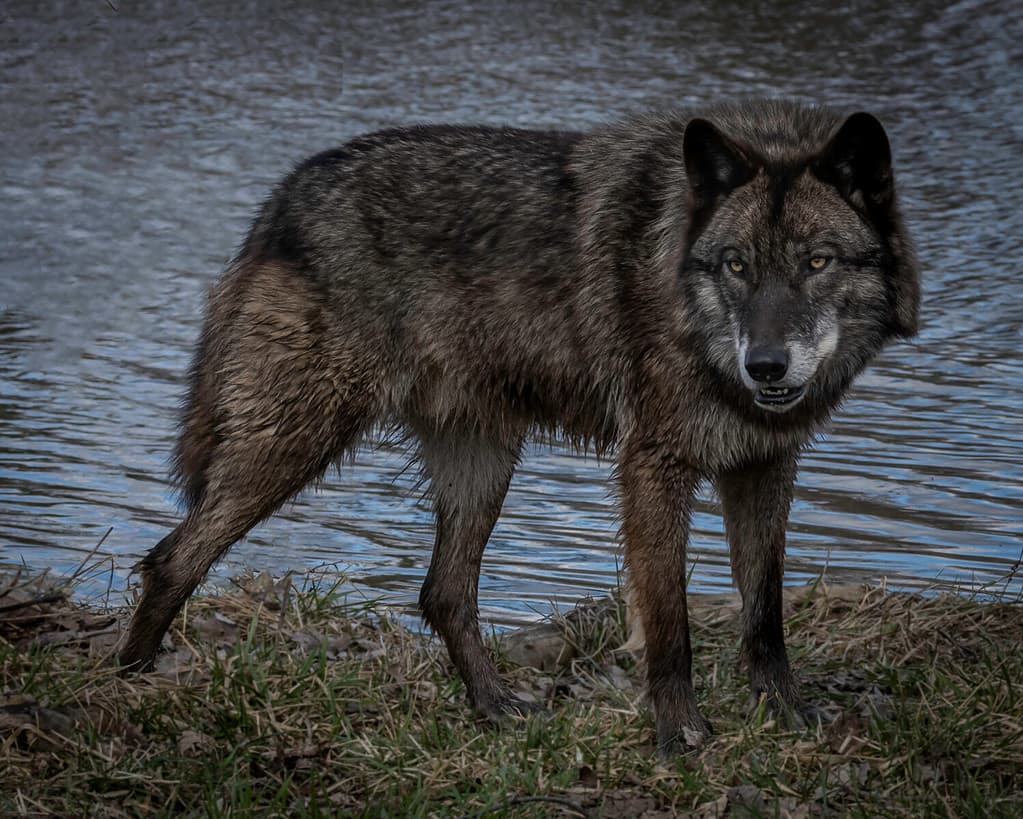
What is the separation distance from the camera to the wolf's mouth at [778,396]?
526 cm

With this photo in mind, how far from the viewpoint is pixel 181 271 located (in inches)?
A: 507

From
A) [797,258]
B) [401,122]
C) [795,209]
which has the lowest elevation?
[401,122]

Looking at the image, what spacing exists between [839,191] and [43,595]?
3.56 metres

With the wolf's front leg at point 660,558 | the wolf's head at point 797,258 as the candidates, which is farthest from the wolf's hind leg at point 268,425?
the wolf's head at point 797,258

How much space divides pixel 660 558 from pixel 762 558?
1.72 ft

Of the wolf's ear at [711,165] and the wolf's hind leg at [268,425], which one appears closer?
the wolf's ear at [711,165]

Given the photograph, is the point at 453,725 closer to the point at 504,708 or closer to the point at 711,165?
the point at 504,708

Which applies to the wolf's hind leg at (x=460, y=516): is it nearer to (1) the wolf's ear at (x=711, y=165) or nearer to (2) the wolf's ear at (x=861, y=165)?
(1) the wolf's ear at (x=711, y=165)

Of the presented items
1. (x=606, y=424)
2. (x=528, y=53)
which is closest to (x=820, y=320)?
(x=606, y=424)

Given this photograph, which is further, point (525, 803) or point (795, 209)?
point (795, 209)

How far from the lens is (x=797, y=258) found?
211 inches

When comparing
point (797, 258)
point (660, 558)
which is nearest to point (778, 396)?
point (797, 258)

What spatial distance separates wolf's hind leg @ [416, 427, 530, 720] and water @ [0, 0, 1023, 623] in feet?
0.69

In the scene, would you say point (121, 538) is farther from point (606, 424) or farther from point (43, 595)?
point (606, 424)
